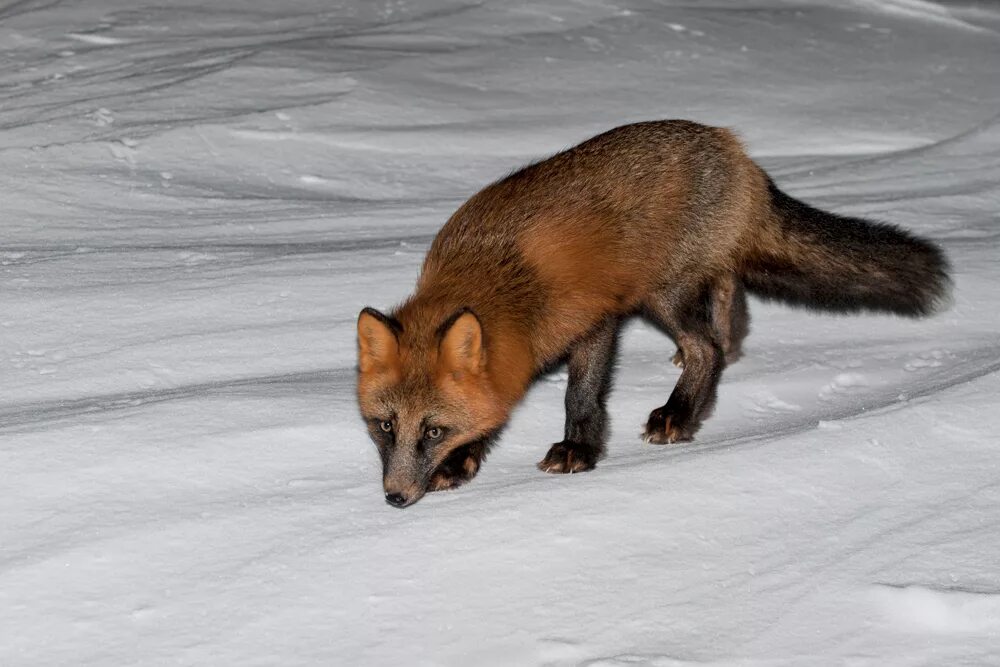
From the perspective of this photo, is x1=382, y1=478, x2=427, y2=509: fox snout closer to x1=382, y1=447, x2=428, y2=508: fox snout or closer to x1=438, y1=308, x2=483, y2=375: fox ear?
x1=382, y1=447, x2=428, y2=508: fox snout

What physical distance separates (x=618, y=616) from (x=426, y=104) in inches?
188

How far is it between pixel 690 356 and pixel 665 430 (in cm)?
31

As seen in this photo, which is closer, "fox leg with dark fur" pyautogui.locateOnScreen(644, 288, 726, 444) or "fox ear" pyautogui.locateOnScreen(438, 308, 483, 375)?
"fox ear" pyautogui.locateOnScreen(438, 308, 483, 375)

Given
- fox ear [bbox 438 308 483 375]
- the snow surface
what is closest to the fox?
fox ear [bbox 438 308 483 375]

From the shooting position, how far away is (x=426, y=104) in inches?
297

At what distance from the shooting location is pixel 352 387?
456 centimetres

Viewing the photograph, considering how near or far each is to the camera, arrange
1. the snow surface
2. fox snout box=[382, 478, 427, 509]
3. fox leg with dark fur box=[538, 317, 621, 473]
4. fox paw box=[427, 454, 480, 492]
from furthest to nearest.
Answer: fox leg with dark fur box=[538, 317, 621, 473] < fox paw box=[427, 454, 480, 492] < fox snout box=[382, 478, 427, 509] < the snow surface

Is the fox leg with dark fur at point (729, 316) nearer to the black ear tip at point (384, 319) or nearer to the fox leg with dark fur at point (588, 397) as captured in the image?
the fox leg with dark fur at point (588, 397)

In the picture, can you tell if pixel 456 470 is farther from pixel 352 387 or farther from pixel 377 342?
pixel 352 387

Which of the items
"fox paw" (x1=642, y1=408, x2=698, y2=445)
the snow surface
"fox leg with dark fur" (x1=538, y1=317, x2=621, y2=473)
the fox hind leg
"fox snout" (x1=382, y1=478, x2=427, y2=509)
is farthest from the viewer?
the fox hind leg

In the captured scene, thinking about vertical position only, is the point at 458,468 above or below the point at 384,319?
below

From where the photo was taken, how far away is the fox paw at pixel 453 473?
401cm

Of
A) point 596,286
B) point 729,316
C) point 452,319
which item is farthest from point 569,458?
point 729,316

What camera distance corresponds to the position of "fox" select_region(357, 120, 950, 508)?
150 inches
